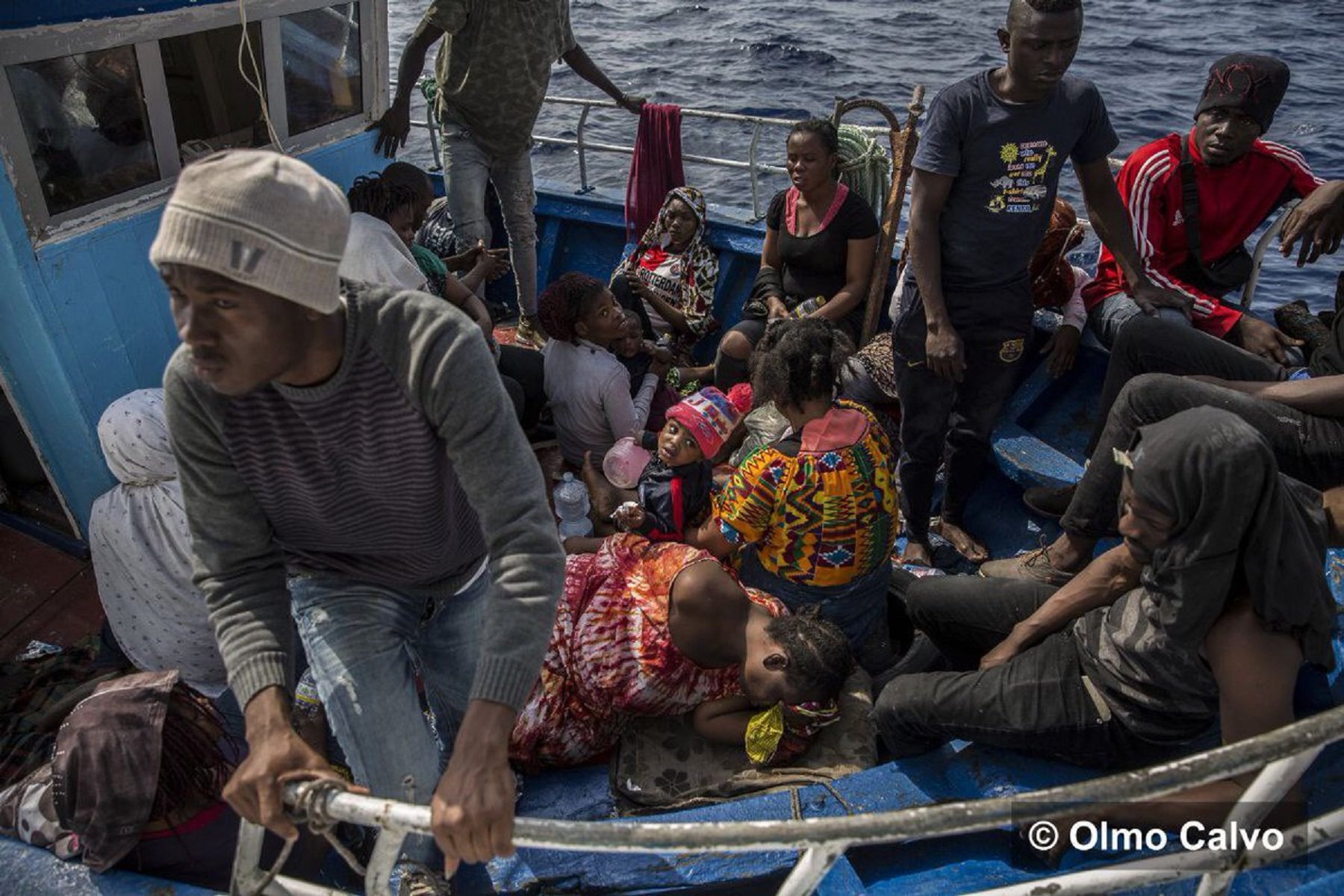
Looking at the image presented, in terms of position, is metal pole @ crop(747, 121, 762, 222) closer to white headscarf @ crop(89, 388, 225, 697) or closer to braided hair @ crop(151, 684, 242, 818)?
white headscarf @ crop(89, 388, 225, 697)

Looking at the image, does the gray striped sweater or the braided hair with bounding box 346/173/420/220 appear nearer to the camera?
the gray striped sweater

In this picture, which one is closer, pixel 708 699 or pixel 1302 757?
pixel 1302 757

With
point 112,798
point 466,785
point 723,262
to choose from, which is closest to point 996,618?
point 466,785

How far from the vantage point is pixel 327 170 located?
5.25 meters

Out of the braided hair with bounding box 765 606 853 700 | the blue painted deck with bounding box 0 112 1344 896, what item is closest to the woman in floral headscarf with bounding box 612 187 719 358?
the blue painted deck with bounding box 0 112 1344 896

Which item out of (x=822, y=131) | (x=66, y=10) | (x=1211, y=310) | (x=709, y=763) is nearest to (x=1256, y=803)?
(x=709, y=763)

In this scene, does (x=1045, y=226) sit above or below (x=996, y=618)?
above

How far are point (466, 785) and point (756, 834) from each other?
515 mm

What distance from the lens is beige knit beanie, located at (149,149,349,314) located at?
1613mm

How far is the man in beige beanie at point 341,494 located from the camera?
1.66m

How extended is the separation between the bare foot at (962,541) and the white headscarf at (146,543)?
3117 millimetres

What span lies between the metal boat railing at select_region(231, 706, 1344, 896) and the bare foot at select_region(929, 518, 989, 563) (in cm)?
261

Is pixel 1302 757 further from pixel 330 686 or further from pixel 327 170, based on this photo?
pixel 327 170

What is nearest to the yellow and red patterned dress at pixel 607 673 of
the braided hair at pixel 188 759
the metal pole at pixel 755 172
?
the braided hair at pixel 188 759
